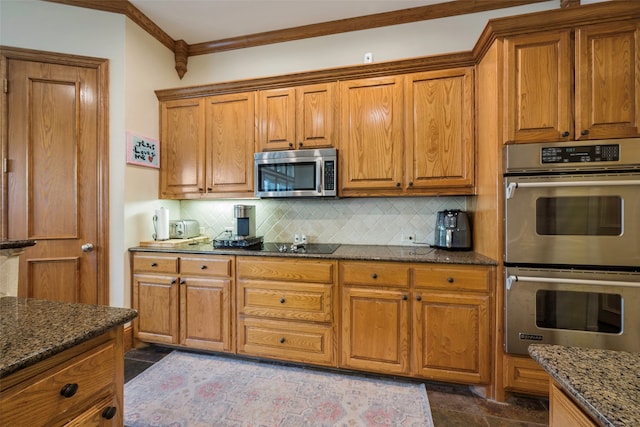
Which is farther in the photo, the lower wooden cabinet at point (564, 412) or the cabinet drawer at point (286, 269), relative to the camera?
the cabinet drawer at point (286, 269)

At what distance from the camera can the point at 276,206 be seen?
2.85m

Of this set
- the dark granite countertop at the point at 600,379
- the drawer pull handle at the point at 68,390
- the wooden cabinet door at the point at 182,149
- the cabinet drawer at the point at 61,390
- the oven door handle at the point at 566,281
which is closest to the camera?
the dark granite countertop at the point at 600,379

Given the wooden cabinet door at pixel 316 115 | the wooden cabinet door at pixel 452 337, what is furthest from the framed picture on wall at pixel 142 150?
the wooden cabinet door at pixel 452 337

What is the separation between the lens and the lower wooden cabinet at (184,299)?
7.43 feet

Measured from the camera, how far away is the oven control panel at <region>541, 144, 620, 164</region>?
1607 mm

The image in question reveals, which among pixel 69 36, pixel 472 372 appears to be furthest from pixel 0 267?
pixel 472 372

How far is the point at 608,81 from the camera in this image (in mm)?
1640

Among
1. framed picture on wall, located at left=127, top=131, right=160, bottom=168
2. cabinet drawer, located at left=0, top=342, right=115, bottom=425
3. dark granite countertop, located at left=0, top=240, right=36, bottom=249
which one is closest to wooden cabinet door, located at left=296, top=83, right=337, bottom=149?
framed picture on wall, located at left=127, top=131, right=160, bottom=168

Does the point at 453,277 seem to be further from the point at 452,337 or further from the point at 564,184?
the point at 564,184

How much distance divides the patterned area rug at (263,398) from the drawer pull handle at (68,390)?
1.14m

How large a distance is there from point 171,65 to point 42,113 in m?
1.25

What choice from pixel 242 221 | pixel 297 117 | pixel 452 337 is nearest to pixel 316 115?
pixel 297 117

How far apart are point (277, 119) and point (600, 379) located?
2469 mm

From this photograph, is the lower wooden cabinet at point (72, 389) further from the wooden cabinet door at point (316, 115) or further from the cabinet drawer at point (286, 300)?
the wooden cabinet door at point (316, 115)
